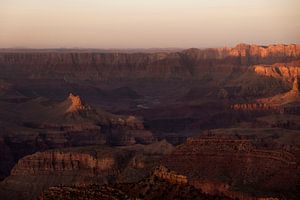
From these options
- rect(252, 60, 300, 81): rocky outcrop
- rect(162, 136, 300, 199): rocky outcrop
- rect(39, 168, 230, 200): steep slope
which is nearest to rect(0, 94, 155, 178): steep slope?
rect(252, 60, 300, 81): rocky outcrop

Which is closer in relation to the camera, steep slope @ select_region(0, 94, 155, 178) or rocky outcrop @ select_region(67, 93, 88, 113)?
steep slope @ select_region(0, 94, 155, 178)

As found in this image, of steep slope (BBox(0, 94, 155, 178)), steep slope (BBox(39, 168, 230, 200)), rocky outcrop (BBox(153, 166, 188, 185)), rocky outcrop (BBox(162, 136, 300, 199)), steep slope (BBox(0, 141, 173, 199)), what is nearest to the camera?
steep slope (BBox(39, 168, 230, 200))

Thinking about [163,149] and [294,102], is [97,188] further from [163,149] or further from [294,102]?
[294,102]

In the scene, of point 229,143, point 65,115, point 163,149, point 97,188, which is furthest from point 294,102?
point 97,188

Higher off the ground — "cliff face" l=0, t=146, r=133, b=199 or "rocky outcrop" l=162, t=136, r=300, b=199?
"rocky outcrop" l=162, t=136, r=300, b=199

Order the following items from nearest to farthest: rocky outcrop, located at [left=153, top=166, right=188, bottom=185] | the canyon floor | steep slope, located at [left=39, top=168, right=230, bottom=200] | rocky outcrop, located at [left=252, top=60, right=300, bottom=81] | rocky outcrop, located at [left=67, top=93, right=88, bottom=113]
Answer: steep slope, located at [left=39, top=168, right=230, bottom=200]
rocky outcrop, located at [left=153, top=166, right=188, bottom=185]
the canyon floor
rocky outcrop, located at [left=67, top=93, right=88, bottom=113]
rocky outcrop, located at [left=252, top=60, right=300, bottom=81]

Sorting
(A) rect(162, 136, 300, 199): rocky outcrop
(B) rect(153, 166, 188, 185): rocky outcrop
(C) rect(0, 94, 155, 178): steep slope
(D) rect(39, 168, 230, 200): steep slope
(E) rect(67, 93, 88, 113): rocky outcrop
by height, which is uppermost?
(B) rect(153, 166, 188, 185): rocky outcrop

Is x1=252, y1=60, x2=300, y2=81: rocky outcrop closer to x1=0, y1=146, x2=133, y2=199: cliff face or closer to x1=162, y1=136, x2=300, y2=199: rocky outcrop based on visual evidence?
x1=0, y1=146, x2=133, y2=199: cliff face

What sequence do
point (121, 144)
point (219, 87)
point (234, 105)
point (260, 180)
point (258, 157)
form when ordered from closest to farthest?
point (260, 180), point (258, 157), point (121, 144), point (234, 105), point (219, 87)
